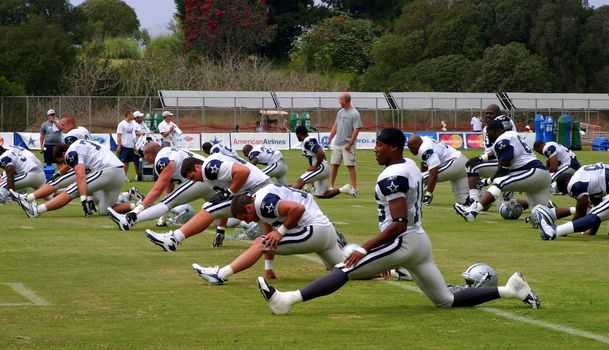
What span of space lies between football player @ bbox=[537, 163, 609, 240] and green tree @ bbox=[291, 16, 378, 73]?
6589 cm

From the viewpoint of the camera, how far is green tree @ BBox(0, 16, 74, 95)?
67.7m

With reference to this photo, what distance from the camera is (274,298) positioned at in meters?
9.70

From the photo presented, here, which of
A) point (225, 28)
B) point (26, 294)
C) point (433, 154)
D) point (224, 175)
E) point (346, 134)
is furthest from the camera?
point (225, 28)

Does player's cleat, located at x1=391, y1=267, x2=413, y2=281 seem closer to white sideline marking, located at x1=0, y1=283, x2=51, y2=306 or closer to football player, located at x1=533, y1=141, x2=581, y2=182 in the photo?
white sideline marking, located at x1=0, y1=283, x2=51, y2=306

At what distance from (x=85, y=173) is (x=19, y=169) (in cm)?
353

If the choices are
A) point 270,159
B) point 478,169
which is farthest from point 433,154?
point 270,159

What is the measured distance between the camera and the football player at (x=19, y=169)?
21.7 meters

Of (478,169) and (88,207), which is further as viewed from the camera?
(478,169)

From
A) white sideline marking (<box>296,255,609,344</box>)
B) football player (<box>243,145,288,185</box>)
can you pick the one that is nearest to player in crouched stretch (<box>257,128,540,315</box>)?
white sideline marking (<box>296,255,609,344</box>)

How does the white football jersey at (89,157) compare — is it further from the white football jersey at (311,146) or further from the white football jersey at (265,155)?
the white football jersey at (311,146)

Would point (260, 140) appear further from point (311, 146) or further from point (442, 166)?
point (442, 166)

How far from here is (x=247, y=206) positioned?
10.7m

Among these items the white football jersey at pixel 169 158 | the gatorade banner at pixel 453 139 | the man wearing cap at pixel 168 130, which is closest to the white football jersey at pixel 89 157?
the white football jersey at pixel 169 158

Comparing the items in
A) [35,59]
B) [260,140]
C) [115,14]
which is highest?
[115,14]
